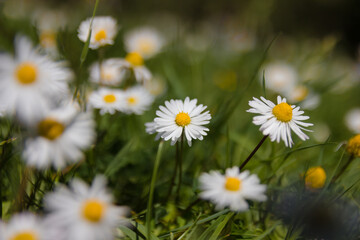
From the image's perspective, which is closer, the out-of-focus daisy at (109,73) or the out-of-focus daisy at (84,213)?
the out-of-focus daisy at (84,213)

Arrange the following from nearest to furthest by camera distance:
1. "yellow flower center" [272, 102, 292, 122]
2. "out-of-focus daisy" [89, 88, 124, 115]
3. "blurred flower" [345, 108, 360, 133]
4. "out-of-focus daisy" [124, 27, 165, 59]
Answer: "yellow flower center" [272, 102, 292, 122] < "out-of-focus daisy" [89, 88, 124, 115] < "blurred flower" [345, 108, 360, 133] < "out-of-focus daisy" [124, 27, 165, 59]

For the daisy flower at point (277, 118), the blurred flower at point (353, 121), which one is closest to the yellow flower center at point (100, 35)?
the daisy flower at point (277, 118)

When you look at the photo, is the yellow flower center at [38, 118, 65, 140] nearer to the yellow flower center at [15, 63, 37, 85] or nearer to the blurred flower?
the yellow flower center at [15, 63, 37, 85]

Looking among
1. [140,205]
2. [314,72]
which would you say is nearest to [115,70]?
[140,205]

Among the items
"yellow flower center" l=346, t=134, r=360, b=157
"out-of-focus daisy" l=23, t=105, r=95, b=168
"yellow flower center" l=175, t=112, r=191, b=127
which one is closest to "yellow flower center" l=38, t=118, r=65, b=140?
"out-of-focus daisy" l=23, t=105, r=95, b=168

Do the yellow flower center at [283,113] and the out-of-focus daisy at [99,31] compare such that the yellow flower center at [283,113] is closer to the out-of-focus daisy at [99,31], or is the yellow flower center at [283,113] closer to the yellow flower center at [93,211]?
the yellow flower center at [93,211]

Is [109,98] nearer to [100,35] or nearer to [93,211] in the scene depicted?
[100,35]

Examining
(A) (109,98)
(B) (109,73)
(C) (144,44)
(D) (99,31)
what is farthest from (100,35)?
(C) (144,44)

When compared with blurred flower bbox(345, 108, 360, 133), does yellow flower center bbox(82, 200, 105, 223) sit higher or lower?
lower
